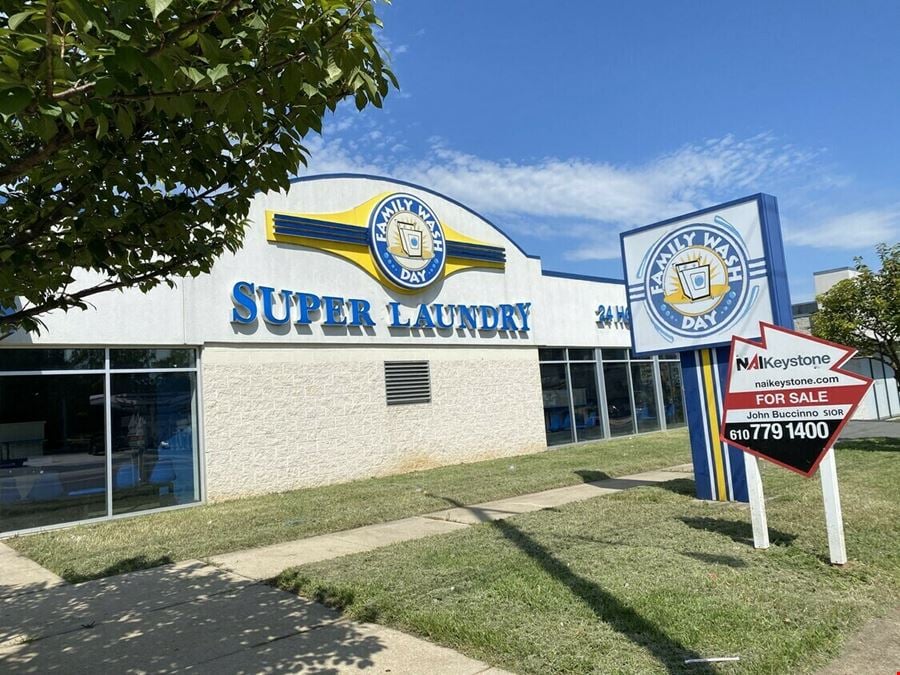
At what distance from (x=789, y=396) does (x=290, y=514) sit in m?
6.87

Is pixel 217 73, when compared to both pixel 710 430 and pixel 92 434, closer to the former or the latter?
pixel 710 430

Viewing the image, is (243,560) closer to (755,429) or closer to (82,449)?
(82,449)

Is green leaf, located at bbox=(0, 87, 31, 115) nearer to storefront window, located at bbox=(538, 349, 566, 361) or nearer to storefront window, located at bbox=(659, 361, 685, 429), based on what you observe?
storefront window, located at bbox=(538, 349, 566, 361)

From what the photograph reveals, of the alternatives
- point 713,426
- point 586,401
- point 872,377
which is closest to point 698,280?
point 713,426

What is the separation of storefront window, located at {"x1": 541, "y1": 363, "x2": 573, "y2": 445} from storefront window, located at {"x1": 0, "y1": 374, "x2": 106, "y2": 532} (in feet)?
36.6

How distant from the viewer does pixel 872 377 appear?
1060 inches

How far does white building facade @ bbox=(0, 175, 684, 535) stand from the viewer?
34.4ft

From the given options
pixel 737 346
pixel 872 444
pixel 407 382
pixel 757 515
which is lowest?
pixel 872 444

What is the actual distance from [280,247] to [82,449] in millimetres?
5080

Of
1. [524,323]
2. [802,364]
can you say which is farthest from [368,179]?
[802,364]

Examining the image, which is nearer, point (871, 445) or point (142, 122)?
point (142, 122)

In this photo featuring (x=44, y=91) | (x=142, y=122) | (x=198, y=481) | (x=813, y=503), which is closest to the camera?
Answer: (x=44, y=91)

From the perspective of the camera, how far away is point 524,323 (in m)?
17.7

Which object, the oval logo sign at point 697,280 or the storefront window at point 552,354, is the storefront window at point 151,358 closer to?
the oval logo sign at point 697,280
